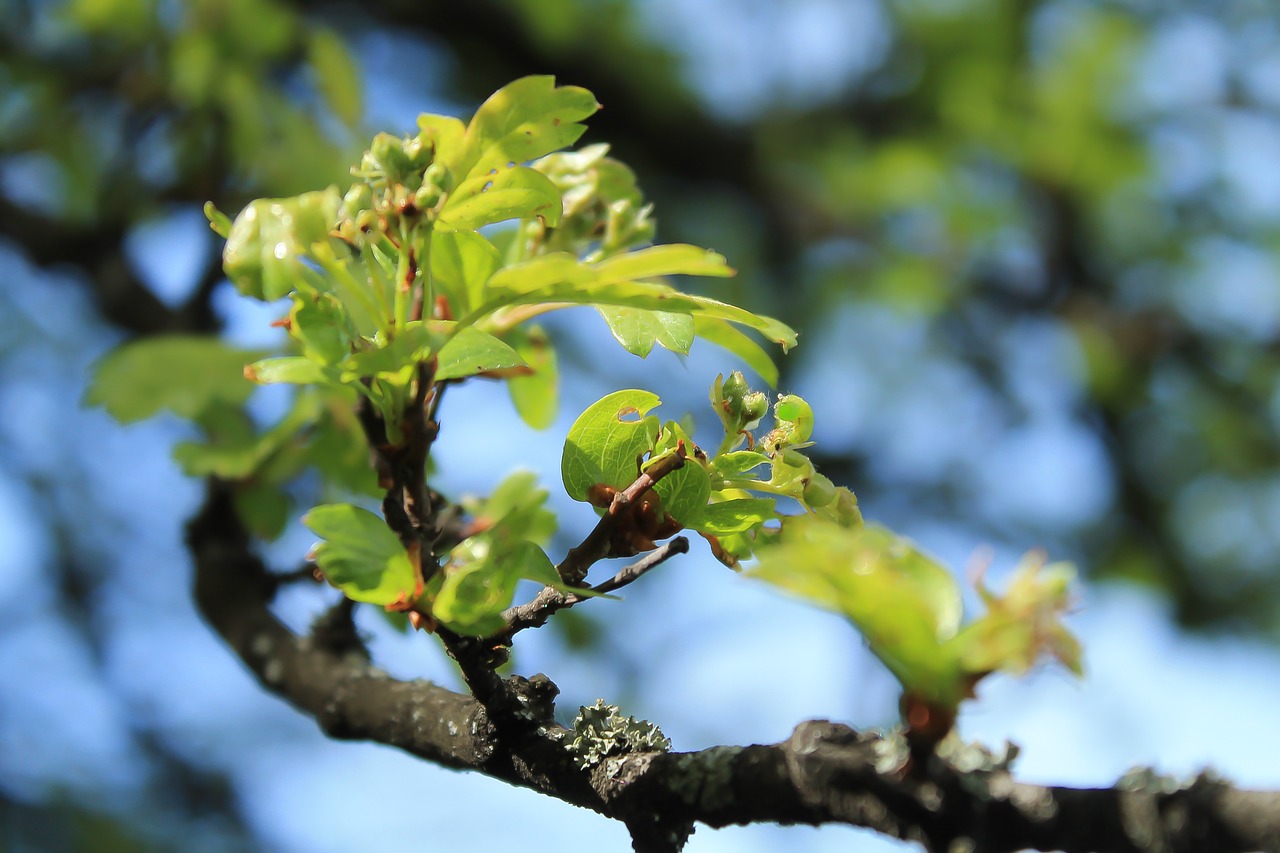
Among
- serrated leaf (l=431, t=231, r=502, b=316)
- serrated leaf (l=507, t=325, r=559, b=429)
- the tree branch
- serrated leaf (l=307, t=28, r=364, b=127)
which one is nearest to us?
the tree branch

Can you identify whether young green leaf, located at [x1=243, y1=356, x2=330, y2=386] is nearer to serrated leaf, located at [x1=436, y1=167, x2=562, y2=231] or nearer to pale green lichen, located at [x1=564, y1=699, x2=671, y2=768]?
serrated leaf, located at [x1=436, y1=167, x2=562, y2=231]

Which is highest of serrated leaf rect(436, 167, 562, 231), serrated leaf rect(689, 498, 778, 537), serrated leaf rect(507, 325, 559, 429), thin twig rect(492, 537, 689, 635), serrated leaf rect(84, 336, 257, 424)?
serrated leaf rect(84, 336, 257, 424)

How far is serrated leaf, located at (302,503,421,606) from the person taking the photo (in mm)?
695

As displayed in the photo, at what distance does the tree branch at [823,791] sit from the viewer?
49 cm

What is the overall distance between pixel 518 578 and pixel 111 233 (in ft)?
6.13

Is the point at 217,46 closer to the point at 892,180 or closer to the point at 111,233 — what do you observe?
the point at 111,233

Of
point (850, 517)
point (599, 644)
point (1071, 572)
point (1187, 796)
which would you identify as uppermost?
point (599, 644)

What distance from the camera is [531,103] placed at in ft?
2.56

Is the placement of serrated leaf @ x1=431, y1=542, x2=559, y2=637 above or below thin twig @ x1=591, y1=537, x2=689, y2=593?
below

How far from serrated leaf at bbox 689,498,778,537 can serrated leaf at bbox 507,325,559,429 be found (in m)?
0.38

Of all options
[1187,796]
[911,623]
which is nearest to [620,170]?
[911,623]

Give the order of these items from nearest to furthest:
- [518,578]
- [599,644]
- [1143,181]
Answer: [518,578], [599,644], [1143,181]

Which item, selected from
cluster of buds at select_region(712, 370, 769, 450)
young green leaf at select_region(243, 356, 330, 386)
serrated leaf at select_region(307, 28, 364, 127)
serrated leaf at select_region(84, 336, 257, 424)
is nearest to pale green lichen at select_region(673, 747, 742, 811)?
cluster of buds at select_region(712, 370, 769, 450)

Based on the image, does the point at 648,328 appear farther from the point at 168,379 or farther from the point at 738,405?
the point at 168,379
